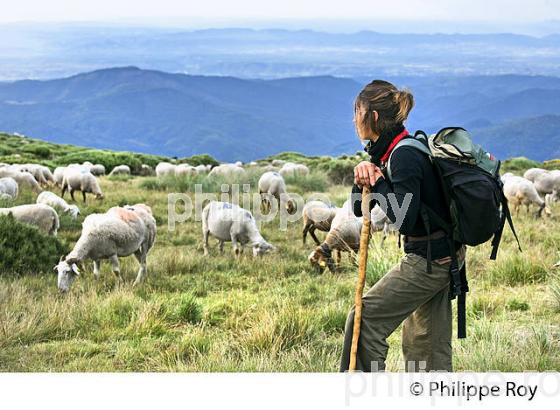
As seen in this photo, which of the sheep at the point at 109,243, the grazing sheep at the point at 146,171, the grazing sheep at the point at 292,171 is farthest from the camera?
the grazing sheep at the point at 146,171

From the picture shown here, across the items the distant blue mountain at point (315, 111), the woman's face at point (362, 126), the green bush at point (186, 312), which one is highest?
the woman's face at point (362, 126)

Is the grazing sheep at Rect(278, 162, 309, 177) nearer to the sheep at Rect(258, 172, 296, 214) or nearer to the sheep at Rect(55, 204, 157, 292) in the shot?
the sheep at Rect(258, 172, 296, 214)

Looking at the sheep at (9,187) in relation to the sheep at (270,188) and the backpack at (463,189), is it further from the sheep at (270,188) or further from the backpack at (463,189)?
the backpack at (463,189)

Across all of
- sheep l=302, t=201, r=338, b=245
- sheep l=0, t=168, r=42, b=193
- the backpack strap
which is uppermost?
the backpack strap

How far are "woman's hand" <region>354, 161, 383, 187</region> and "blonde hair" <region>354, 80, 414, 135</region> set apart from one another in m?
0.22

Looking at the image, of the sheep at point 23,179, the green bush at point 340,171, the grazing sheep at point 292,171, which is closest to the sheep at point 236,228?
the sheep at point 23,179

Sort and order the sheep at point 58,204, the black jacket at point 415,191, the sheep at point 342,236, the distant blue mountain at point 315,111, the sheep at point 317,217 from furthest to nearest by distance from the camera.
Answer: the distant blue mountain at point 315,111 → the sheep at point 58,204 → the sheep at point 317,217 → the sheep at point 342,236 → the black jacket at point 415,191

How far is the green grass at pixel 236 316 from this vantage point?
188 inches

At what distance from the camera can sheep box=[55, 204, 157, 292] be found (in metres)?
7.67

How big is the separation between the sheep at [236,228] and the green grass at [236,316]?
1.52 feet

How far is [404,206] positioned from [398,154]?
26 cm

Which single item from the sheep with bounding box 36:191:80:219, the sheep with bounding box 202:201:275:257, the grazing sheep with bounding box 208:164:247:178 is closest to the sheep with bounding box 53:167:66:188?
the grazing sheep with bounding box 208:164:247:178

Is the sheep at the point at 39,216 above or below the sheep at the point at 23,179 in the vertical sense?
above

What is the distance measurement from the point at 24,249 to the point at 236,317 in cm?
369
